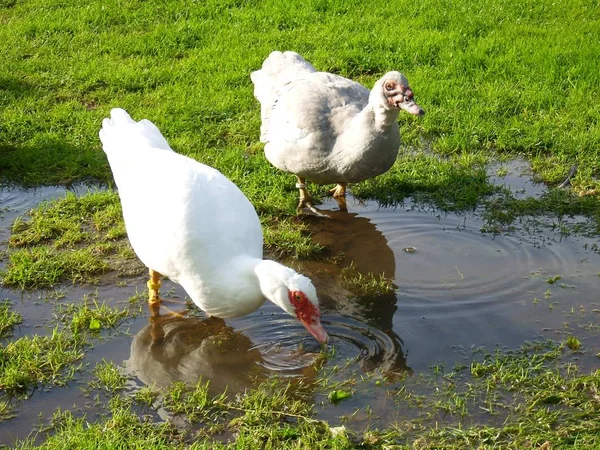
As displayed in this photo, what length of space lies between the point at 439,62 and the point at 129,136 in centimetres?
469

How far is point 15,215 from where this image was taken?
6.66m

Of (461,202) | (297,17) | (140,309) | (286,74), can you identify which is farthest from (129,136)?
(297,17)

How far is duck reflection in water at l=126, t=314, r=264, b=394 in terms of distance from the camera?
15.3 feet

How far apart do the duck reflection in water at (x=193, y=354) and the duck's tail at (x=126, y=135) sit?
1.17 m

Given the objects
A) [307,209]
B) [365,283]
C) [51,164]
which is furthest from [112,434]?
[51,164]

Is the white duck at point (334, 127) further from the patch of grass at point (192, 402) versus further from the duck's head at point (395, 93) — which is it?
the patch of grass at point (192, 402)

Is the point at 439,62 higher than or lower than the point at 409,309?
higher

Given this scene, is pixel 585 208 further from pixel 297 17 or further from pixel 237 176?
pixel 297 17

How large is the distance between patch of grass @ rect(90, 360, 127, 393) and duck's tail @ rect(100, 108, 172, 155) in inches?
62.1

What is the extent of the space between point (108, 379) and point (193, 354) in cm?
58

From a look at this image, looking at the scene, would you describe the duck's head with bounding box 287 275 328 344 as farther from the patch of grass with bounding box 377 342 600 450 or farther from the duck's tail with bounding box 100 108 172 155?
the duck's tail with bounding box 100 108 172 155

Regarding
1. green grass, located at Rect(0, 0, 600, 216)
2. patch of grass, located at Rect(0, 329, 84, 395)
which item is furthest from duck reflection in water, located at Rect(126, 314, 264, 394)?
green grass, located at Rect(0, 0, 600, 216)

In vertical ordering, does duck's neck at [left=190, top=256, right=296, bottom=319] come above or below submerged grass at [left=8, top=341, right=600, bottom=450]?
above

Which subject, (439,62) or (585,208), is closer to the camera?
(585,208)
